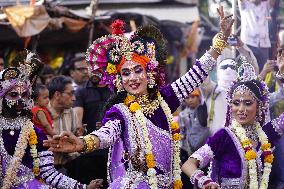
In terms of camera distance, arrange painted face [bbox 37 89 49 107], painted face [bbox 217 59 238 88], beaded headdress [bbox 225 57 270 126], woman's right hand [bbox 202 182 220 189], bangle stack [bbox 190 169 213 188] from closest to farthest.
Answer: woman's right hand [bbox 202 182 220 189], bangle stack [bbox 190 169 213 188], beaded headdress [bbox 225 57 270 126], painted face [bbox 37 89 49 107], painted face [bbox 217 59 238 88]

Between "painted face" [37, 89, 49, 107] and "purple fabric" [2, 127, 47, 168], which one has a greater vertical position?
"painted face" [37, 89, 49, 107]

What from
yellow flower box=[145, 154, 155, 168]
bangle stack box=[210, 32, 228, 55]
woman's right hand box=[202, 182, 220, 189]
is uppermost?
bangle stack box=[210, 32, 228, 55]

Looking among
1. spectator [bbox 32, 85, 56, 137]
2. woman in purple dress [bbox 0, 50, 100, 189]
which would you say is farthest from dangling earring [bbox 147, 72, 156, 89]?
spectator [bbox 32, 85, 56, 137]

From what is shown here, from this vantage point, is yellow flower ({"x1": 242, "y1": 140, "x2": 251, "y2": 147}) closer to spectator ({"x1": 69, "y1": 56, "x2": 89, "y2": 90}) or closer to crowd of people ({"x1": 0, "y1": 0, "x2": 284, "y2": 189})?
crowd of people ({"x1": 0, "y1": 0, "x2": 284, "y2": 189})

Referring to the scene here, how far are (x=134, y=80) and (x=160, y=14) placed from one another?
32.4ft

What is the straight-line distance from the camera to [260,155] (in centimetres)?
623

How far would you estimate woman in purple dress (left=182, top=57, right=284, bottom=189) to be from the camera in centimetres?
606

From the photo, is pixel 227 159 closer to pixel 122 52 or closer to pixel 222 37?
pixel 222 37

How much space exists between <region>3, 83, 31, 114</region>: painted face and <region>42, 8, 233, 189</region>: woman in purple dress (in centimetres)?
69

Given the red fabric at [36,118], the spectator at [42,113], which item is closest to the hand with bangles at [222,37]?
the spectator at [42,113]

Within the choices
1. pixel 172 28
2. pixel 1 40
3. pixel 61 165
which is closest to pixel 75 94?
pixel 61 165

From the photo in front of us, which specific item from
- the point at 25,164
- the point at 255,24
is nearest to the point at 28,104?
the point at 25,164

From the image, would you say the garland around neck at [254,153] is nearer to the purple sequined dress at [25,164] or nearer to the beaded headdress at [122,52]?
the beaded headdress at [122,52]

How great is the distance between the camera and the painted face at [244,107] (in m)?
6.25
